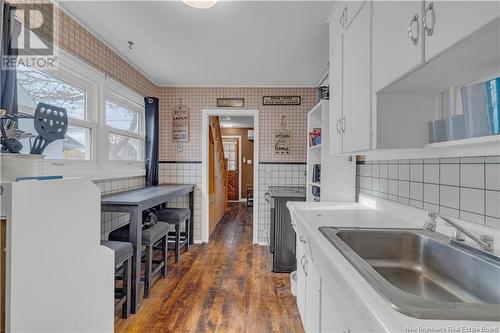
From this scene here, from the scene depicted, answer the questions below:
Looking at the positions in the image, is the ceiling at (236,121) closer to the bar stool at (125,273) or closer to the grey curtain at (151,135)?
the grey curtain at (151,135)

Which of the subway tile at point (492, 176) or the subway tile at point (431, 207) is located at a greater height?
the subway tile at point (492, 176)

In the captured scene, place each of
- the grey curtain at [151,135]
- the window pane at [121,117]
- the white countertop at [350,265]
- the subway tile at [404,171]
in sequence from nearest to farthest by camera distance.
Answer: the white countertop at [350,265] < the subway tile at [404,171] < the window pane at [121,117] < the grey curtain at [151,135]

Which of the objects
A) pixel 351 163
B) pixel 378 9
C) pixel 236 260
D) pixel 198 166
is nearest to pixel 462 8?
pixel 378 9

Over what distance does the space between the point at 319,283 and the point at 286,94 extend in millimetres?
2949

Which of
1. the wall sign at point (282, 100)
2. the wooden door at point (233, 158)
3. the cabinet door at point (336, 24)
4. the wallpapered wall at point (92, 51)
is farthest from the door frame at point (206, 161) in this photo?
the wooden door at point (233, 158)

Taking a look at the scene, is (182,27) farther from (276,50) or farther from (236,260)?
(236,260)

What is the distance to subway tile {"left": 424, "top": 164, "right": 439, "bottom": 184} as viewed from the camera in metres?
1.29

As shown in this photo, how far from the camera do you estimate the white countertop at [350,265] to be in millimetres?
514

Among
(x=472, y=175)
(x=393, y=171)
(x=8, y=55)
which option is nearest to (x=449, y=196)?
(x=472, y=175)

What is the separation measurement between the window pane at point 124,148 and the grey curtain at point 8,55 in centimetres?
129

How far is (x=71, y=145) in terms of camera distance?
221cm

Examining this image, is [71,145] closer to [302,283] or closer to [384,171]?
[302,283]

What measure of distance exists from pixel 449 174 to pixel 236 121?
19.9 ft

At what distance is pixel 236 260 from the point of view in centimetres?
313
